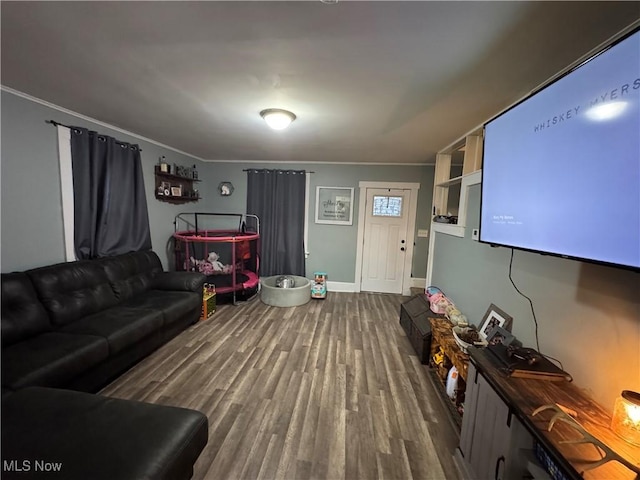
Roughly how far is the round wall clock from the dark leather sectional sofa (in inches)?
77.8

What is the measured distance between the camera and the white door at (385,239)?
4.69m

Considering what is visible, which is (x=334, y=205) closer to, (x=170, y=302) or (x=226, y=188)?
(x=226, y=188)

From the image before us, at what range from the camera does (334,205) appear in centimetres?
484

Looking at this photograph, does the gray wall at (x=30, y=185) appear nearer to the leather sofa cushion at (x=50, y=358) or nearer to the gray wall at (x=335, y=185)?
the leather sofa cushion at (x=50, y=358)

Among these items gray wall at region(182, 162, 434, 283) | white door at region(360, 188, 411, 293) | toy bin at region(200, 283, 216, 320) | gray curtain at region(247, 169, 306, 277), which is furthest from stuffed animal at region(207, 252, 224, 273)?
white door at region(360, 188, 411, 293)

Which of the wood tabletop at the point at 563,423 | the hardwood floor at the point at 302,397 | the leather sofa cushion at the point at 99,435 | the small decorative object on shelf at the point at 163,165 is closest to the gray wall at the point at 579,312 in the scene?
the wood tabletop at the point at 563,423

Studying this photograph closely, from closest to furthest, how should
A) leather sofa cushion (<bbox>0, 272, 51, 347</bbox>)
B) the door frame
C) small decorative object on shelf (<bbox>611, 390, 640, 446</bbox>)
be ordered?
small decorative object on shelf (<bbox>611, 390, 640, 446</bbox>) < leather sofa cushion (<bbox>0, 272, 51, 347</bbox>) < the door frame

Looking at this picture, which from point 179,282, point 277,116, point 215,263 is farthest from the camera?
point 215,263

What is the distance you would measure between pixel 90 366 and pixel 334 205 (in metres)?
3.91

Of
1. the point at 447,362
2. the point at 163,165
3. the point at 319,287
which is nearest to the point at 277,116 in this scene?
the point at 163,165

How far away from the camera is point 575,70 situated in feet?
3.48

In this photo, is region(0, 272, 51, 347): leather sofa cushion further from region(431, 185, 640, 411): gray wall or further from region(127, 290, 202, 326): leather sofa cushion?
region(431, 185, 640, 411): gray wall

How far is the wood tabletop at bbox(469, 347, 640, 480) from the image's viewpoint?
2.66 feet

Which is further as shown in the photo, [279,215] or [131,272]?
[279,215]
